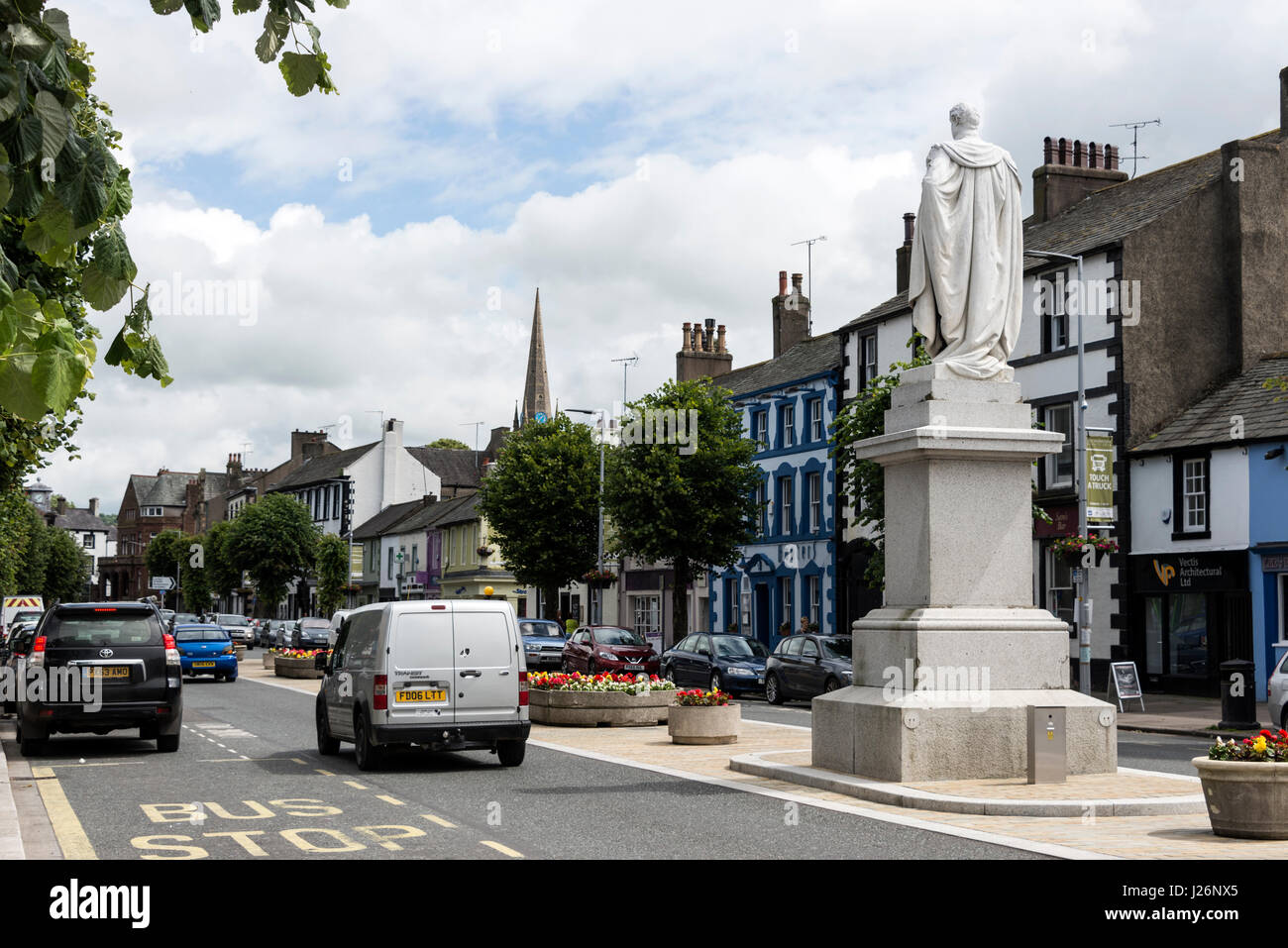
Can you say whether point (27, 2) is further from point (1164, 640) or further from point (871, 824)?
point (1164, 640)

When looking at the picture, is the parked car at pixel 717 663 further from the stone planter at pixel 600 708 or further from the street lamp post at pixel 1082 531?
the stone planter at pixel 600 708

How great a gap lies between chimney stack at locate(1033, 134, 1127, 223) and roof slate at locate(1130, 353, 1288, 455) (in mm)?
9109

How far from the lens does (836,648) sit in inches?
1183

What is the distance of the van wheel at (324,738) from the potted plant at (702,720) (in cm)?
452

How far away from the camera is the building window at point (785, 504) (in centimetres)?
5006

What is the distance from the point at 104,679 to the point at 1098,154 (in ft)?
116

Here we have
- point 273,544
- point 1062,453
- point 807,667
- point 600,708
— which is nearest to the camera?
point 600,708

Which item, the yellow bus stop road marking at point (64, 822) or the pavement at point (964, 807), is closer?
the pavement at point (964, 807)

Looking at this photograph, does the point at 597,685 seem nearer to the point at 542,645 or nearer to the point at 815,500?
the point at 542,645

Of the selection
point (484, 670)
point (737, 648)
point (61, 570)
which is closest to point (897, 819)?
point (484, 670)

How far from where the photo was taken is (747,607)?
5178 cm

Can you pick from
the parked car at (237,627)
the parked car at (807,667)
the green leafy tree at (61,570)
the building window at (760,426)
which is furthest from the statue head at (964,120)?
the green leafy tree at (61,570)

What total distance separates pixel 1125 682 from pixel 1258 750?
19504 mm
